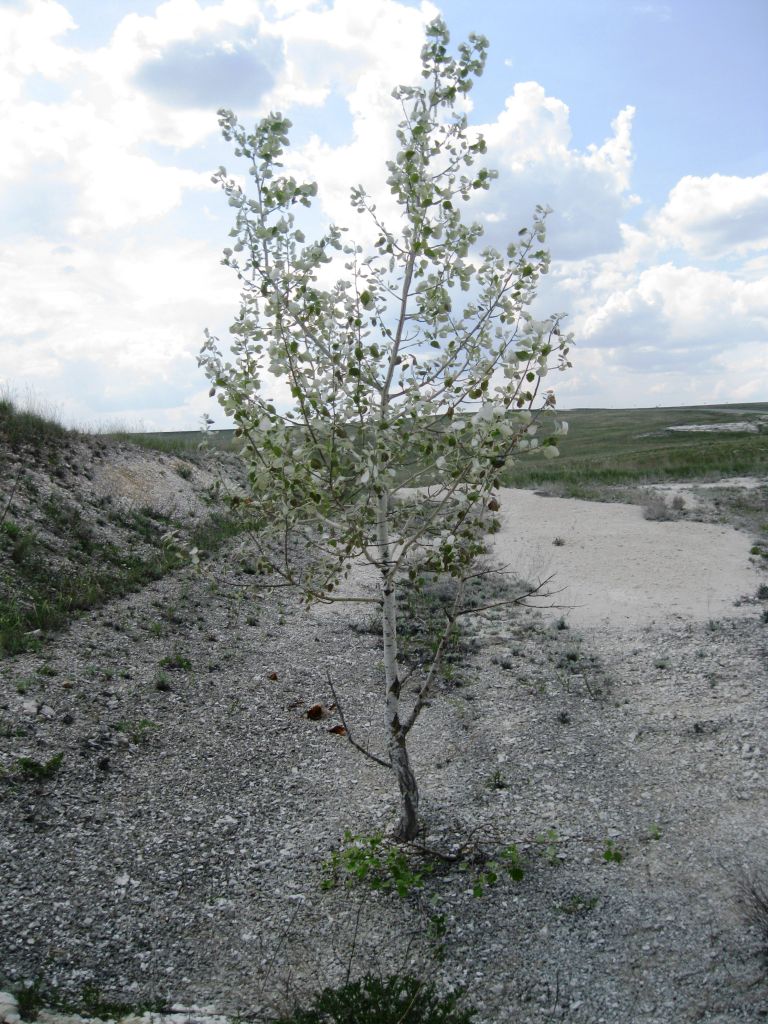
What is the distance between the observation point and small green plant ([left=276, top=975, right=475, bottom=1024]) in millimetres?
5098

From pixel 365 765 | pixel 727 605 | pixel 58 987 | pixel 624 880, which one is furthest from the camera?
pixel 727 605

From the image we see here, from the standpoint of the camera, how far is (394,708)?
7320 mm

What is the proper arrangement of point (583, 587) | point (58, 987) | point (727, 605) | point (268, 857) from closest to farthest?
point (58, 987)
point (268, 857)
point (727, 605)
point (583, 587)

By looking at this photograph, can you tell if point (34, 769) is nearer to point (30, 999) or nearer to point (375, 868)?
point (30, 999)

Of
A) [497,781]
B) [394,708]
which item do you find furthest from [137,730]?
[497,781]

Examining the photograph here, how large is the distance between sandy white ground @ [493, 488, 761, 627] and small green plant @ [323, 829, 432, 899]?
8.79 meters

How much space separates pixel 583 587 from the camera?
1941 centimetres

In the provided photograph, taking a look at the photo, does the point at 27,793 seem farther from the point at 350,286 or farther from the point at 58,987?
the point at 350,286

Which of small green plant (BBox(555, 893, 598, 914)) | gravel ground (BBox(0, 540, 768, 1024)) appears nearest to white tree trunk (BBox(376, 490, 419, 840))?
gravel ground (BBox(0, 540, 768, 1024))

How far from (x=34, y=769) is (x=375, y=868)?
394 centimetres

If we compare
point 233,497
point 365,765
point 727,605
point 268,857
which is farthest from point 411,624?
point 233,497

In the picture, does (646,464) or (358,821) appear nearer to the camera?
(358,821)

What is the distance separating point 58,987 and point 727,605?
15.4 metres

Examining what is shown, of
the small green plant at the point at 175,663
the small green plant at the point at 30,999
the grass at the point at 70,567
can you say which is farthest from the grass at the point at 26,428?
the small green plant at the point at 30,999
